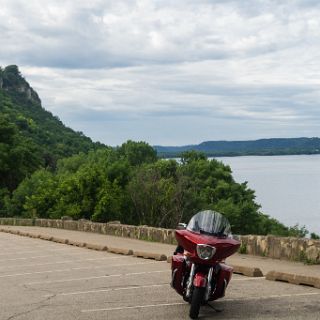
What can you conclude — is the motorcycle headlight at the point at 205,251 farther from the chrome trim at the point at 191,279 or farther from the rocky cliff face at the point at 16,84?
the rocky cliff face at the point at 16,84

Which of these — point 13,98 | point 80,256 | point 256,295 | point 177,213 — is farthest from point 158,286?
point 13,98

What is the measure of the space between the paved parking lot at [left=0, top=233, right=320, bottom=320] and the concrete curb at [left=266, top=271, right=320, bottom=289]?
0.12m

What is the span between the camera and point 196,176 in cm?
6725

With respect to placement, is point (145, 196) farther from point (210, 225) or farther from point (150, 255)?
point (210, 225)

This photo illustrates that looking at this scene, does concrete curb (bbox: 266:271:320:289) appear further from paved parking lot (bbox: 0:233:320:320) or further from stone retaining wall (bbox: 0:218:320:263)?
stone retaining wall (bbox: 0:218:320:263)

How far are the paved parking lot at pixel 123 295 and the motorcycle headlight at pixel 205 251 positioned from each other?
0.81m

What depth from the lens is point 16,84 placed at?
183625 millimetres

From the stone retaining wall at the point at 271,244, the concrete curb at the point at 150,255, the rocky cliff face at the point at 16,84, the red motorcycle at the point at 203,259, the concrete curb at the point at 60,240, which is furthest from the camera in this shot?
the rocky cliff face at the point at 16,84

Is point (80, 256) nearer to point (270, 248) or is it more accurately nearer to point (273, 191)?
point (270, 248)

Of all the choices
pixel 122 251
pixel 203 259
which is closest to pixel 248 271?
pixel 203 259

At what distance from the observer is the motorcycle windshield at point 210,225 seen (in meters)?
8.21

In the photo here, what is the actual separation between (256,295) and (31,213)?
47.6 meters

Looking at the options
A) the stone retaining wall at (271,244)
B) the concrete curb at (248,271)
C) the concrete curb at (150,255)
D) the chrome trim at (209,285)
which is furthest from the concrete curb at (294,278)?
the concrete curb at (150,255)

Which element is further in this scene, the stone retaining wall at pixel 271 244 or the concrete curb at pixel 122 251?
the concrete curb at pixel 122 251
